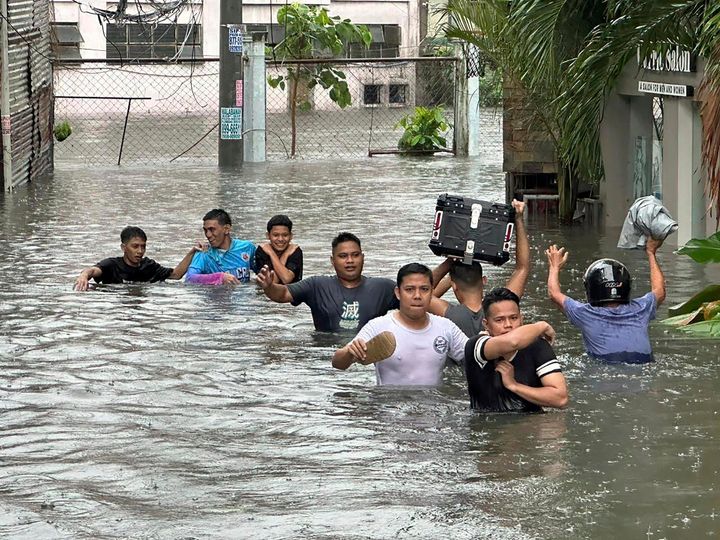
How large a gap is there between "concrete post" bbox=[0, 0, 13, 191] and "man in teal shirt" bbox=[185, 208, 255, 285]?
386 inches

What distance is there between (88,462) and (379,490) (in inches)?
68.3

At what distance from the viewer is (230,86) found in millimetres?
30500

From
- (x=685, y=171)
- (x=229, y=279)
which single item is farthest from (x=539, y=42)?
(x=229, y=279)

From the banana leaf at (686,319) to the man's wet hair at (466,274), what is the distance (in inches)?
99.9

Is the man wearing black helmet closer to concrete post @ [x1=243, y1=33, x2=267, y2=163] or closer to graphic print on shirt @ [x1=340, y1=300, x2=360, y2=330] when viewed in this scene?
graphic print on shirt @ [x1=340, y1=300, x2=360, y2=330]

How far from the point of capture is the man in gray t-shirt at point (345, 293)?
40.4ft

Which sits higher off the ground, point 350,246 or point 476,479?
point 350,246

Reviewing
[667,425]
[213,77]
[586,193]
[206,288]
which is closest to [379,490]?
[667,425]

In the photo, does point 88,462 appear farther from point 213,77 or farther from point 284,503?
point 213,77

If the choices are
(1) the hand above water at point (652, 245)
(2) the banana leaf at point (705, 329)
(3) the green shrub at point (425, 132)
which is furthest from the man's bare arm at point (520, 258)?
(3) the green shrub at point (425, 132)

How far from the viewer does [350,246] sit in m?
12.3

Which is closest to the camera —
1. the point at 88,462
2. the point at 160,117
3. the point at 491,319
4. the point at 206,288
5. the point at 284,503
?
the point at 284,503

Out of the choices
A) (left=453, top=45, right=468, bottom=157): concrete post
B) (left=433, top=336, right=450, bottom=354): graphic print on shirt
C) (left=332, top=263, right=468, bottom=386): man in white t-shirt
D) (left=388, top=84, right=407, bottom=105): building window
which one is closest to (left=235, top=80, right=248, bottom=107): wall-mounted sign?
(left=453, top=45, right=468, bottom=157): concrete post

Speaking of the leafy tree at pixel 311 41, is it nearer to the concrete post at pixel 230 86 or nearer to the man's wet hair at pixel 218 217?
the concrete post at pixel 230 86
